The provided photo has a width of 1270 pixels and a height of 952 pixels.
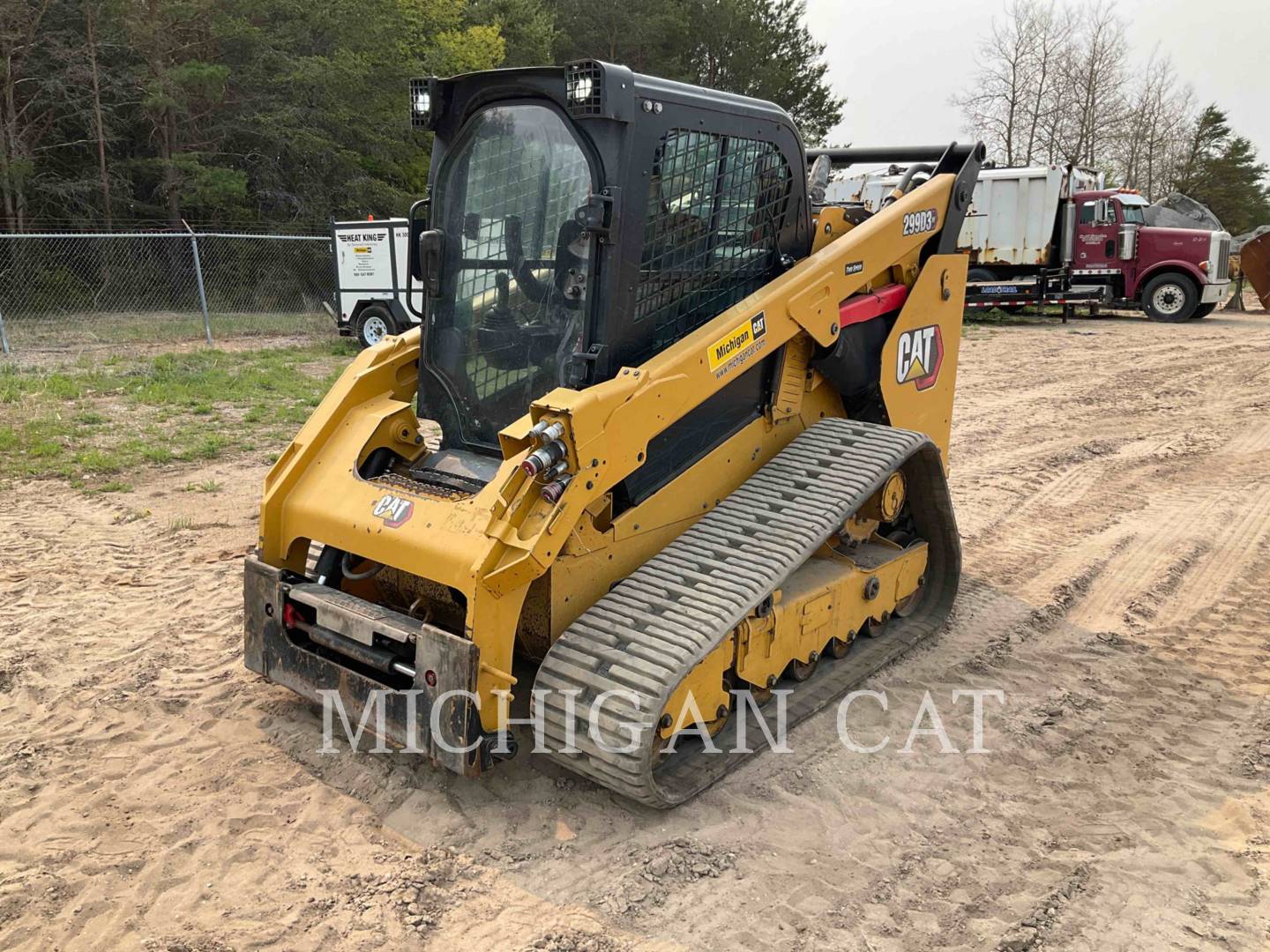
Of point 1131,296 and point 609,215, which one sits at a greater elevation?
point 609,215

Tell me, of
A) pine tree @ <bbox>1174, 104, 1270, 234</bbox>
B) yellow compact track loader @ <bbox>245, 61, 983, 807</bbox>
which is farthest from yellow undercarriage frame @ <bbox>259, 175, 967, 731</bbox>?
pine tree @ <bbox>1174, 104, 1270, 234</bbox>

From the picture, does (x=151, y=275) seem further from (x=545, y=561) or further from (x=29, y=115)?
(x=545, y=561)

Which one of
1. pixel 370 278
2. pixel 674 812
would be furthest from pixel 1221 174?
pixel 674 812

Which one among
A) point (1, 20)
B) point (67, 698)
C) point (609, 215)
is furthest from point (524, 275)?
point (1, 20)

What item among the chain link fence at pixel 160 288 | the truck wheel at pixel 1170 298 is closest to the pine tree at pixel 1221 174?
the truck wheel at pixel 1170 298

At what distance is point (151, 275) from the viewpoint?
20.4m

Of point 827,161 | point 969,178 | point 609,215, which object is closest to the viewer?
point 609,215

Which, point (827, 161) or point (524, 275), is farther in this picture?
point (827, 161)

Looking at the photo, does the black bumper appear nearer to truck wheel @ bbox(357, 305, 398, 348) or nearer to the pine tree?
truck wheel @ bbox(357, 305, 398, 348)

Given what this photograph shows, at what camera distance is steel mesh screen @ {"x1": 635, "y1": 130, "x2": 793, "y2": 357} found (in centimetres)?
391

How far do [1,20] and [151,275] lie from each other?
539cm

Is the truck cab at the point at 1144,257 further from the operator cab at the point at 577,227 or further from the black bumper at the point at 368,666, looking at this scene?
the black bumper at the point at 368,666

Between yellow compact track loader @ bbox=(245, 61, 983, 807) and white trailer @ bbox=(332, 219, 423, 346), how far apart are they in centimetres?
1199

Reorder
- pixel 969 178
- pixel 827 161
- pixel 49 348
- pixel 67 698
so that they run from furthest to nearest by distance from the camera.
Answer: pixel 49 348 < pixel 827 161 < pixel 969 178 < pixel 67 698
